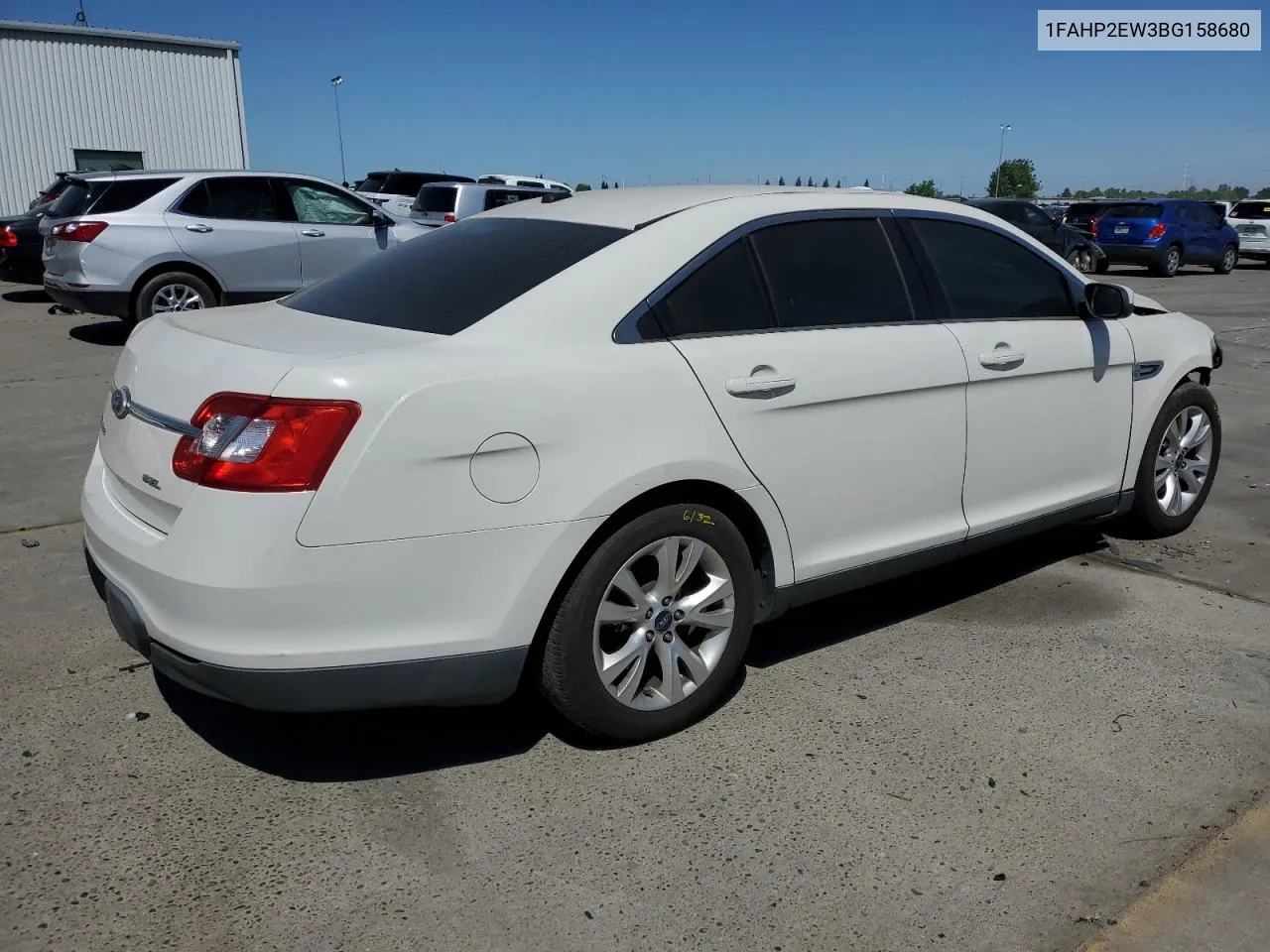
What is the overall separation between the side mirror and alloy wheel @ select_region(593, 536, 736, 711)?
2186mm

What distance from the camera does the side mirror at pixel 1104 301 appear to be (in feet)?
15.0

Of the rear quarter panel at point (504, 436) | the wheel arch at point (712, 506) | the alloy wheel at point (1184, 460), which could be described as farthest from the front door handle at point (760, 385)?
the alloy wheel at point (1184, 460)

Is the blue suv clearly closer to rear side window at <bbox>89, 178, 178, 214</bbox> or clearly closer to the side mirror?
rear side window at <bbox>89, 178, 178, 214</bbox>

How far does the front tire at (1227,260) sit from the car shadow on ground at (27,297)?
23560mm

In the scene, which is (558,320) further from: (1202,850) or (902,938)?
(1202,850)

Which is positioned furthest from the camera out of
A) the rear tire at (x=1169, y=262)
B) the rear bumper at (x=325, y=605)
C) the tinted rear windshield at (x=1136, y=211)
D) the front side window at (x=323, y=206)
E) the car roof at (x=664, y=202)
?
the rear tire at (x=1169, y=262)

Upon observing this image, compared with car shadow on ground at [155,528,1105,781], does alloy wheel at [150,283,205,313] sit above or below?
above

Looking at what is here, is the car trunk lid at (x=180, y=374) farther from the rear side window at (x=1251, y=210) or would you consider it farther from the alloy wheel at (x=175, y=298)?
the rear side window at (x=1251, y=210)

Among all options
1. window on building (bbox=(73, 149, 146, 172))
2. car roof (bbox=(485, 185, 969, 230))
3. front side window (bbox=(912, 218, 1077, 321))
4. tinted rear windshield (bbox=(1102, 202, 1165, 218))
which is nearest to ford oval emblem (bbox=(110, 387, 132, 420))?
car roof (bbox=(485, 185, 969, 230))

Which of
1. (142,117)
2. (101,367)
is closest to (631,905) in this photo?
(101,367)

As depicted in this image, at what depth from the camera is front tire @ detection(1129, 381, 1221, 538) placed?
510 cm

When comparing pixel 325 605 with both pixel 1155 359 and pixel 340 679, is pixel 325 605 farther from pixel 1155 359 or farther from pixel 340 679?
pixel 1155 359

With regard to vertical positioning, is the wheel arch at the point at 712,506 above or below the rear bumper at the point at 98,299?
below

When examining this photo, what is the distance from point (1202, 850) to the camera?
2902mm
